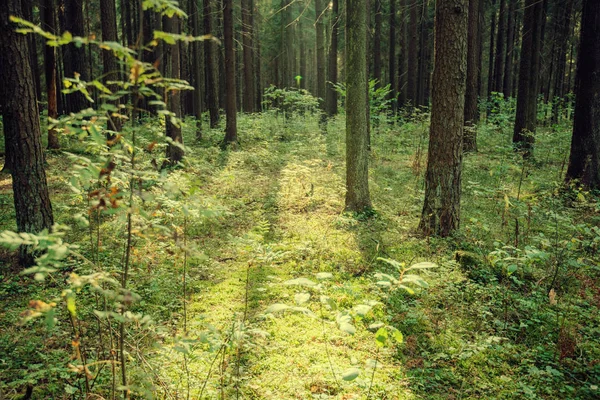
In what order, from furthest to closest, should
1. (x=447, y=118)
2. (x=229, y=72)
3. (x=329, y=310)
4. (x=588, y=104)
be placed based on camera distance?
(x=229, y=72) → (x=588, y=104) → (x=447, y=118) → (x=329, y=310)

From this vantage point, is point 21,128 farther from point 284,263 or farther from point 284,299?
point 284,299

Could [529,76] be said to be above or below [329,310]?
above

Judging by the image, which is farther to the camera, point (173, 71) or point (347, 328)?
point (173, 71)

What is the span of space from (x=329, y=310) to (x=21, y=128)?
5134mm

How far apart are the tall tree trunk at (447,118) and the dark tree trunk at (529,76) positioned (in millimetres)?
7350

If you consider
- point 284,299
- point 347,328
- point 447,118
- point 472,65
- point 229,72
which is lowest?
point 284,299

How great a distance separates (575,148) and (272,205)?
24.0 feet

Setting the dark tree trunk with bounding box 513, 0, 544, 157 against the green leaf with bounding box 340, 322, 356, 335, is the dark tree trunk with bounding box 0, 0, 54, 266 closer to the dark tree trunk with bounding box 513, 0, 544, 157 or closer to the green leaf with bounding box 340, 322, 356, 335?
the green leaf with bounding box 340, 322, 356, 335

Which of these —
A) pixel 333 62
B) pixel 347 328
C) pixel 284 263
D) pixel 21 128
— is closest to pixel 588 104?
pixel 284 263

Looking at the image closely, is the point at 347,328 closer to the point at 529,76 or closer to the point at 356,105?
the point at 356,105

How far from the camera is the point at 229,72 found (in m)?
15.0

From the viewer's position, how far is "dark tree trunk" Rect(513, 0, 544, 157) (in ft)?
41.0

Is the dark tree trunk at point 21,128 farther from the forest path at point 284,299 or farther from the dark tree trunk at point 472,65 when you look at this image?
the dark tree trunk at point 472,65

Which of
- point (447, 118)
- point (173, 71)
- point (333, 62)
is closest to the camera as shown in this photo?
point (447, 118)
